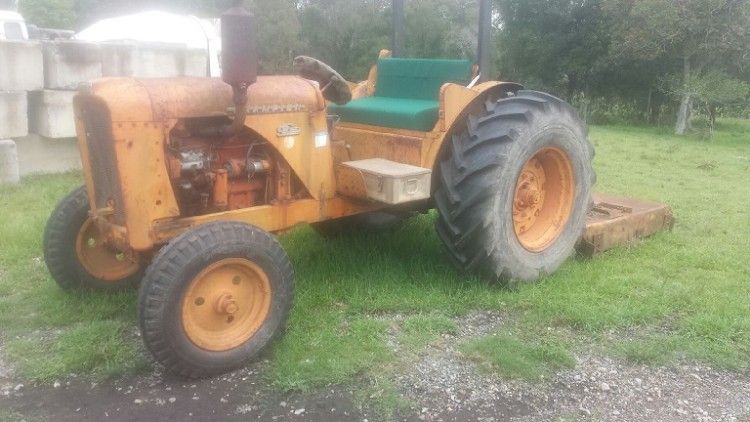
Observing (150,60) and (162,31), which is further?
(162,31)

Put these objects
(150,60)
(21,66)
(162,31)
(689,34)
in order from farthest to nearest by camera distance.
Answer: (689,34) → (162,31) → (150,60) → (21,66)

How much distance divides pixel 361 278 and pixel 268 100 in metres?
1.44

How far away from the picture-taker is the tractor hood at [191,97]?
3322mm

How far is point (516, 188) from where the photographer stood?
4484mm

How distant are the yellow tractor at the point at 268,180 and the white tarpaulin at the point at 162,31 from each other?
11.3 m

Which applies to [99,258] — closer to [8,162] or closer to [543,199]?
[543,199]

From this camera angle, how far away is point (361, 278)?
4.61 m

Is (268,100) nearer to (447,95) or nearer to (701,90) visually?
(447,95)

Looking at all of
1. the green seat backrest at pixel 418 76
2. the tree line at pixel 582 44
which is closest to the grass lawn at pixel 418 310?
the green seat backrest at pixel 418 76

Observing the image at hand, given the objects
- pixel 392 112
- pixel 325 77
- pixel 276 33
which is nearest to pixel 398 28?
pixel 392 112

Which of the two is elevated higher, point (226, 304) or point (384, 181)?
point (384, 181)

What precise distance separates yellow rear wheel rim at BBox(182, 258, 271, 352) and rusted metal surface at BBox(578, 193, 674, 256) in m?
2.56

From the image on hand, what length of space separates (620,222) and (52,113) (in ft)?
21.0

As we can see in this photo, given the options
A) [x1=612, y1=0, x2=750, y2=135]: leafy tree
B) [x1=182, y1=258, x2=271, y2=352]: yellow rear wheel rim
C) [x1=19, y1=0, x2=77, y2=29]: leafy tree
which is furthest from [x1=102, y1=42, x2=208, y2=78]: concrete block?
[x1=19, y1=0, x2=77, y2=29]: leafy tree
